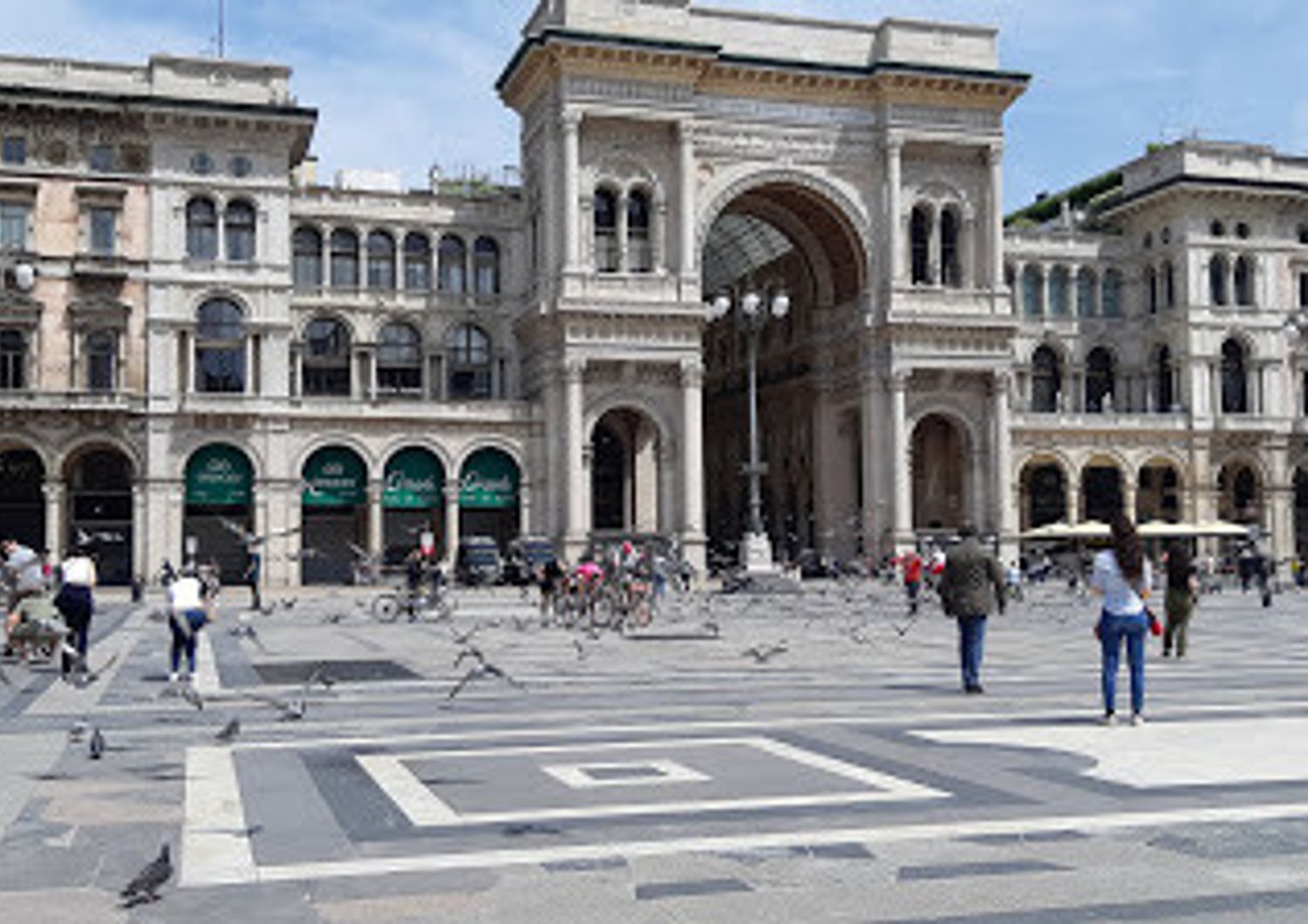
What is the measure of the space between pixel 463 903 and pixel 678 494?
5387cm

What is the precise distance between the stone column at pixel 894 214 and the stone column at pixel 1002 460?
643 cm

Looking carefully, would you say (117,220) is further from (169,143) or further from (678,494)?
(678,494)

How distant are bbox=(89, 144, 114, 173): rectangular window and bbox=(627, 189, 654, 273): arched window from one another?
19.8m

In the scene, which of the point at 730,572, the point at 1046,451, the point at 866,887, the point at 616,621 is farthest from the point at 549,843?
the point at 1046,451

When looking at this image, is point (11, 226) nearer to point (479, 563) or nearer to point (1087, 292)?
point (479, 563)

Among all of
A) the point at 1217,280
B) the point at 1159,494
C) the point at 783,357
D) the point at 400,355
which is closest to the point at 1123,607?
the point at 400,355

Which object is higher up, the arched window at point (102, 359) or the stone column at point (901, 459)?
the arched window at point (102, 359)

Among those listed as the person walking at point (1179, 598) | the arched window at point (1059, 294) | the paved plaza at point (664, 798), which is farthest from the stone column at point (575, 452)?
the paved plaza at point (664, 798)

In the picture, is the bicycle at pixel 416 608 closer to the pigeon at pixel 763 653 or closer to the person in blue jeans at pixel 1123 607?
the pigeon at pixel 763 653

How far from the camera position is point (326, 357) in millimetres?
63469

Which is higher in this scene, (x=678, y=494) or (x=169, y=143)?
(x=169, y=143)

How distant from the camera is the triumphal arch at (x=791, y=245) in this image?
60125mm

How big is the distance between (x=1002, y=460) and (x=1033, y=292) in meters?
14.5

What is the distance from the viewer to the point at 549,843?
8.58m
